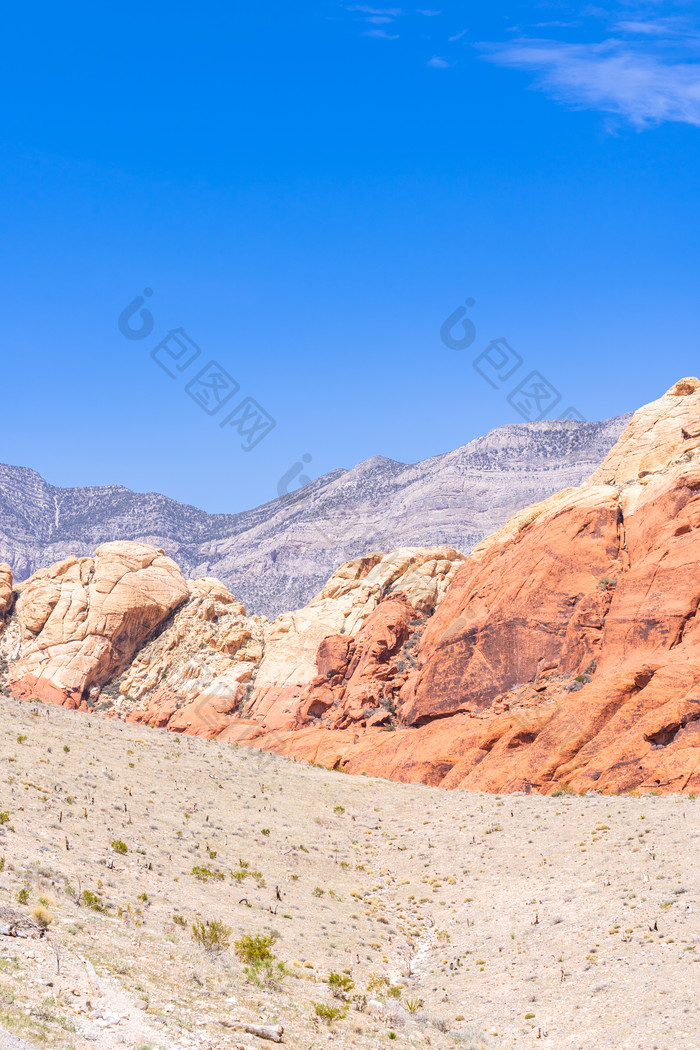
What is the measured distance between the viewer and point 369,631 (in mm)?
54281

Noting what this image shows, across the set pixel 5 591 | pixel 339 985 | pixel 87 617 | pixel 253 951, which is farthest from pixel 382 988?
pixel 5 591

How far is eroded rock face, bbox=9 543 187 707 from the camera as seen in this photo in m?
63.9

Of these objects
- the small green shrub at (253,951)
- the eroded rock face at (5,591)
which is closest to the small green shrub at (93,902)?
the small green shrub at (253,951)

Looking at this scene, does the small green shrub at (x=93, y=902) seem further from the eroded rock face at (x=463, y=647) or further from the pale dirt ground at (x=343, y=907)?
the eroded rock face at (x=463, y=647)

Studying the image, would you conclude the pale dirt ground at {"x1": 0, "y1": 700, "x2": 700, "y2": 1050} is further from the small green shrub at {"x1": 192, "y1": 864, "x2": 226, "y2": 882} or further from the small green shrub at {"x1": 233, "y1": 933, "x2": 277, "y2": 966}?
the small green shrub at {"x1": 233, "y1": 933, "x2": 277, "y2": 966}

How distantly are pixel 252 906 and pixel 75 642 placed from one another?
5000 cm

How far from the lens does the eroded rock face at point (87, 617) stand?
63.9 meters

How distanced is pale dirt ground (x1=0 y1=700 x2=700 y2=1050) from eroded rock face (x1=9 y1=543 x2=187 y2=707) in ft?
106

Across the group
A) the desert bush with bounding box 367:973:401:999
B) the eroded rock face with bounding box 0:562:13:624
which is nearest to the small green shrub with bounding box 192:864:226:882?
the desert bush with bounding box 367:973:401:999

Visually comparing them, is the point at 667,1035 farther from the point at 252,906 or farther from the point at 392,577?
the point at 392,577

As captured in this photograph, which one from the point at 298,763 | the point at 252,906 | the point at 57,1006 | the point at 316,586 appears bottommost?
the point at 57,1006

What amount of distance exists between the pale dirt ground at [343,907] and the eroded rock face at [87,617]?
32184 millimetres

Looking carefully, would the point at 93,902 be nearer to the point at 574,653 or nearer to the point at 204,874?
the point at 204,874

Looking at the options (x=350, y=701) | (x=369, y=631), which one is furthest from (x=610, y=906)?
(x=369, y=631)
